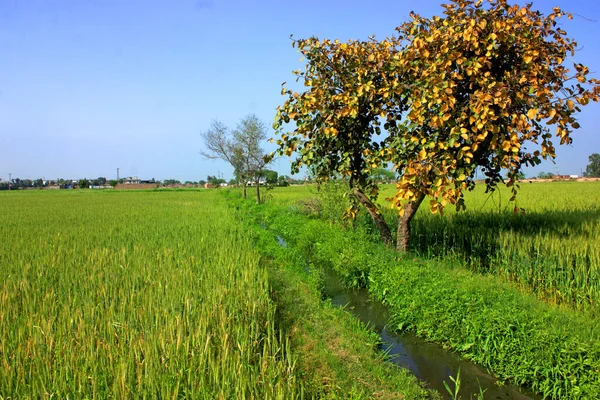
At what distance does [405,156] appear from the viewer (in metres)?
7.30

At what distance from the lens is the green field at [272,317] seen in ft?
9.96

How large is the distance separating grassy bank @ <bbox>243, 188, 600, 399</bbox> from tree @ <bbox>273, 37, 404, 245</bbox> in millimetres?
2255

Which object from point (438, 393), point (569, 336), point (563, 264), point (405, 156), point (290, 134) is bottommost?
point (438, 393)

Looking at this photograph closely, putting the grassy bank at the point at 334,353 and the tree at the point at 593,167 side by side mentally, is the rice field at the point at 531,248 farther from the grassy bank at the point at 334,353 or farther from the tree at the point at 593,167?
the tree at the point at 593,167

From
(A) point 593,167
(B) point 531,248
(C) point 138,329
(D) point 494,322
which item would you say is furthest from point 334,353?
(A) point 593,167

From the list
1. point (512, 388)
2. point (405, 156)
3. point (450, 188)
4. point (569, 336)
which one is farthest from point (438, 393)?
point (405, 156)

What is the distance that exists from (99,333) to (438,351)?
14.3ft

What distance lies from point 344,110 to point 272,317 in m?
4.66

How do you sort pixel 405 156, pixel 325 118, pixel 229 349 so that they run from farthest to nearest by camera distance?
pixel 325 118 → pixel 405 156 → pixel 229 349

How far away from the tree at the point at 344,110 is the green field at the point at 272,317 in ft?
7.11

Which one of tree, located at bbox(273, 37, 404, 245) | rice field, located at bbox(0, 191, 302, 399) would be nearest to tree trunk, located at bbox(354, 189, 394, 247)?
tree, located at bbox(273, 37, 404, 245)

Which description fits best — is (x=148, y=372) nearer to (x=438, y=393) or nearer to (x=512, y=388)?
(x=438, y=393)

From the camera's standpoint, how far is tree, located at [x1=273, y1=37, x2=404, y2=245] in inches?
305

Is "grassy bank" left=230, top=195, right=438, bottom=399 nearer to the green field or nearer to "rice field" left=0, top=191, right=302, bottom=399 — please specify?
the green field
